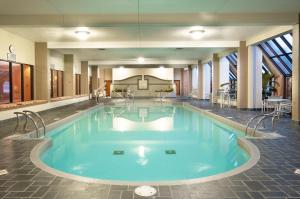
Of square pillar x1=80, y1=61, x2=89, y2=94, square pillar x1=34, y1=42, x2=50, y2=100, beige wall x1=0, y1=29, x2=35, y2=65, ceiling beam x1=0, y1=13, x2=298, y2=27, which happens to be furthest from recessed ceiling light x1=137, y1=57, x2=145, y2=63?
ceiling beam x1=0, y1=13, x2=298, y2=27

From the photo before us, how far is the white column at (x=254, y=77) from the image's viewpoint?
1191 centimetres

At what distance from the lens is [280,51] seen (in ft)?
40.4

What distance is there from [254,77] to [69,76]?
34.8ft

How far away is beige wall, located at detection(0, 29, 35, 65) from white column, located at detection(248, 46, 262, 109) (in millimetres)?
9072

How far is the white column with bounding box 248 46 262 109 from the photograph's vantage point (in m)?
11.9

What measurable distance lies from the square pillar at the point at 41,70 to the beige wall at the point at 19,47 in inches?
8.4

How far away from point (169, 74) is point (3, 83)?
18.5 meters

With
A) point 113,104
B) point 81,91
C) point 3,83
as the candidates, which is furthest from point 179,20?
point 81,91

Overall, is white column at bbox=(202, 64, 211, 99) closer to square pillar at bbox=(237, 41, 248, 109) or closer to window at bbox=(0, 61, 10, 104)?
square pillar at bbox=(237, 41, 248, 109)

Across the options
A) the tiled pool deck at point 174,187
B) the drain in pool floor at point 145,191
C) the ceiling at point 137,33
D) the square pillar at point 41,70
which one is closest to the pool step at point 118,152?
the tiled pool deck at point 174,187

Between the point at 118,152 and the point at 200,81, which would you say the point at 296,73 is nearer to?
the point at 118,152

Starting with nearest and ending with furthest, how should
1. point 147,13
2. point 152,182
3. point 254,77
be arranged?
1. point 152,182
2. point 147,13
3. point 254,77

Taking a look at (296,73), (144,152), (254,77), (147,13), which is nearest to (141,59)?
(254,77)

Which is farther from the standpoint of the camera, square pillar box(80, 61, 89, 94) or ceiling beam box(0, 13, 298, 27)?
square pillar box(80, 61, 89, 94)
